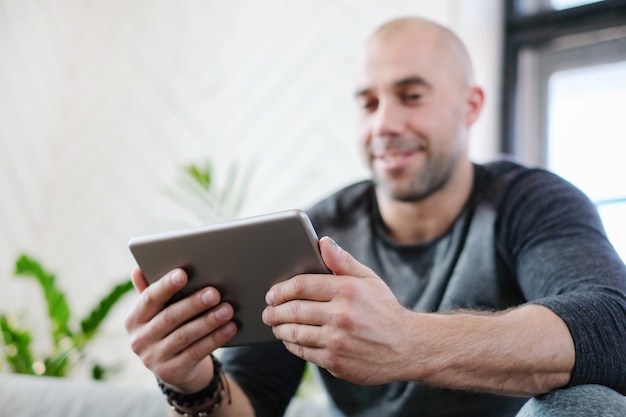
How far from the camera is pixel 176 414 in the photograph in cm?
122

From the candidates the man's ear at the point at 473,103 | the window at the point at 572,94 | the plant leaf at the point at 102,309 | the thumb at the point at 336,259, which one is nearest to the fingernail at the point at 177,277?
the thumb at the point at 336,259

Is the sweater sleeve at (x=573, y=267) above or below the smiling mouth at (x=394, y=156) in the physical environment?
below

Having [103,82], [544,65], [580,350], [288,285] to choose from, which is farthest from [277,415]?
[103,82]

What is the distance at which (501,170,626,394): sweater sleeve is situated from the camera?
916 mm

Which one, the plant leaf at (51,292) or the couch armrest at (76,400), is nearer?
the couch armrest at (76,400)

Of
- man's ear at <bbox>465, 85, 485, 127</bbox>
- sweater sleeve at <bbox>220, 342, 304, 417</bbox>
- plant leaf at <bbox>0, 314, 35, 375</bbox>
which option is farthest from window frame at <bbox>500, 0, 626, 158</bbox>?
plant leaf at <bbox>0, 314, 35, 375</bbox>

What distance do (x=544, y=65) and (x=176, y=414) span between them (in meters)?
1.52

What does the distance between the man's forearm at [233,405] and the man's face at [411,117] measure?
18.4 inches

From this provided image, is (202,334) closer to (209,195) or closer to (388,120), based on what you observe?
(388,120)

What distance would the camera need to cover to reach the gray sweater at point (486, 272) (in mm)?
969

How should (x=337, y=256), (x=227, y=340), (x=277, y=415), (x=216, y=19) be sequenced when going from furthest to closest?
1. (x=216, y=19)
2. (x=277, y=415)
3. (x=227, y=340)
4. (x=337, y=256)

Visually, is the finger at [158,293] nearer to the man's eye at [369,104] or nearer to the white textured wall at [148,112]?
the man's eye at [369,104]

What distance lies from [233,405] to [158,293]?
34 centimetres

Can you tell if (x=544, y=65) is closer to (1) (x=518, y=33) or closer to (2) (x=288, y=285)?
(1) (x=518, y=33)
